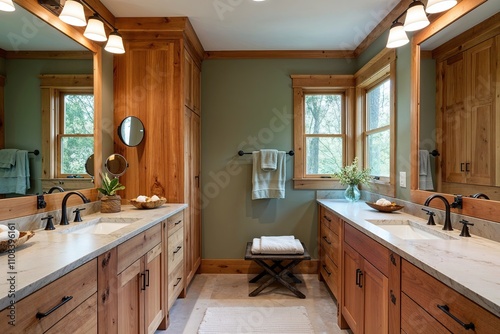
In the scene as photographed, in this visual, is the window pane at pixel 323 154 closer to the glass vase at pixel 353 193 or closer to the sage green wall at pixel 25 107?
the glass vase at pixel 353 193

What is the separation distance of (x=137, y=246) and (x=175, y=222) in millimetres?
688

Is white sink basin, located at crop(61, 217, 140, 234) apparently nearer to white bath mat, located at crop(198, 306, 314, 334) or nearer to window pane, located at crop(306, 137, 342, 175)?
white bath mat, located at crop(198, 306, 314, 334)

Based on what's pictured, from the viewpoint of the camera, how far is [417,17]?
1685 millimetres

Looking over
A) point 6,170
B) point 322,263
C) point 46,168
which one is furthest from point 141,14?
point 322,263

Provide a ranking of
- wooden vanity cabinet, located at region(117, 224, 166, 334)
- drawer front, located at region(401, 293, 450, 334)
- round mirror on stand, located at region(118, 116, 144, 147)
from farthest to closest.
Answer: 1. round mirror on stand, located at region(118, 116, 144, 147)
2. wooden vanity cabinet, located at region(117, 224, 166, 334)
3. drawer front, located at region(401, 293, 450, 334)

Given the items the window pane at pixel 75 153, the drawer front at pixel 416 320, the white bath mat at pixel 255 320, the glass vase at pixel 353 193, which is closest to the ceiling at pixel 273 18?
the window pane at pixel 75 153

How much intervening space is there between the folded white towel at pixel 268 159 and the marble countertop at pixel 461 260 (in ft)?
5.11

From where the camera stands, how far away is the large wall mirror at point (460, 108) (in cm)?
133

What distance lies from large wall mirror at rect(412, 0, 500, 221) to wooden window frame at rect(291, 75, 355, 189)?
3.86ft

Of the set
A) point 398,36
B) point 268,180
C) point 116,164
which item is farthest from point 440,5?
point 116,164

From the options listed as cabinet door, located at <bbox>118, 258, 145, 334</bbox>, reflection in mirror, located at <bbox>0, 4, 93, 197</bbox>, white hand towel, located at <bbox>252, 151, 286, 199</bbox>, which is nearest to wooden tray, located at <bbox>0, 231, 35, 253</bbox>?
cabinet door, located at <bbox>118, 258, 145, 334</bbox>

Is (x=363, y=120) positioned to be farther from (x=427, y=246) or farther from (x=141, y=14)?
(x=141, y=14)

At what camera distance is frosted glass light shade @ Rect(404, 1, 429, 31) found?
1674mm

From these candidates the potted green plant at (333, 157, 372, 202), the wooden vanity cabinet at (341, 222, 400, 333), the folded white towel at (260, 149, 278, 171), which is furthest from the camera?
the folded white towel at (260, 149, 278, 171)
